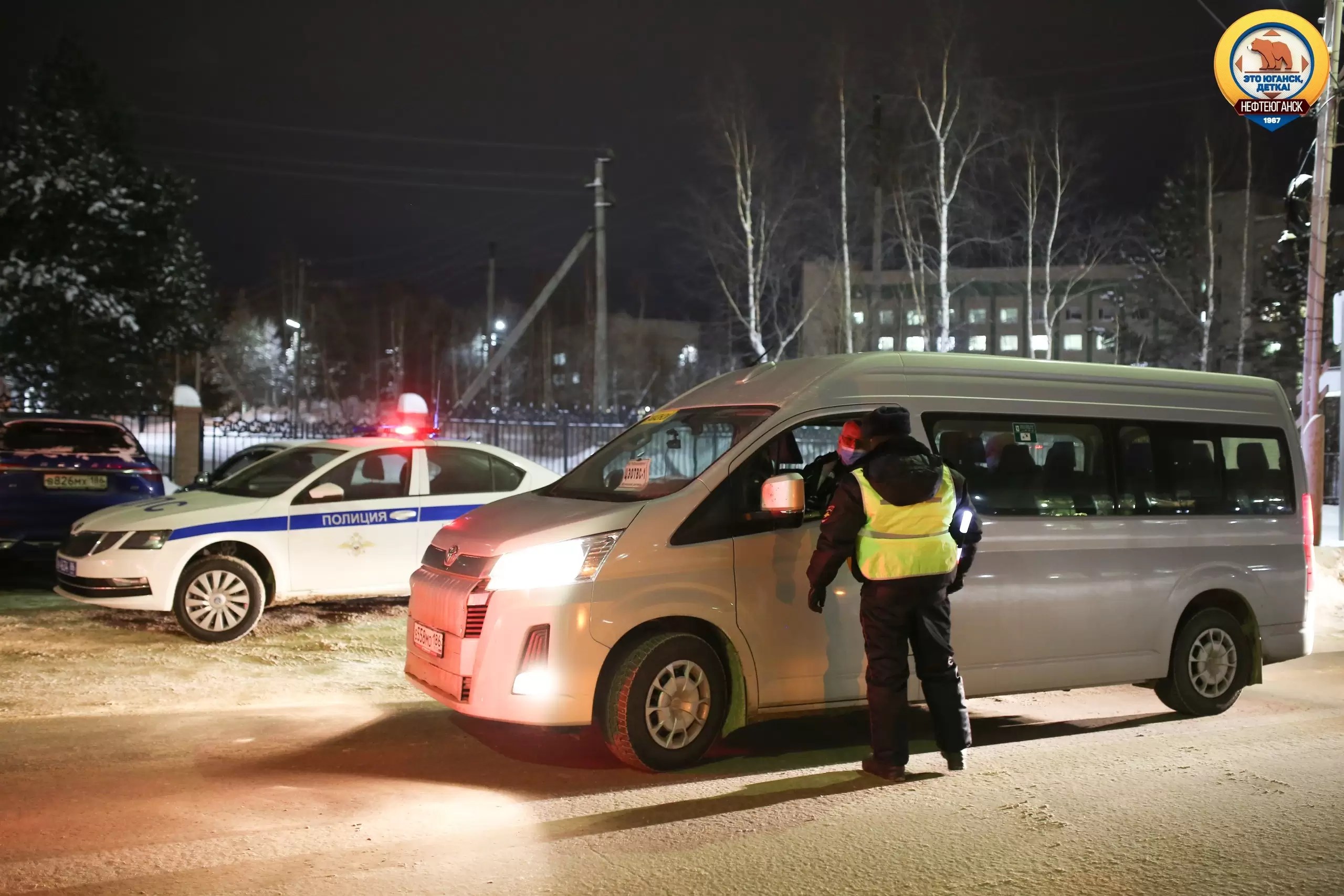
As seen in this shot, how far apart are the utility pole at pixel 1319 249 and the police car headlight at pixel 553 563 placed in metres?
12.1

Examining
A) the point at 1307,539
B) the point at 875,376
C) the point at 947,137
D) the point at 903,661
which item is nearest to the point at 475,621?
the point at 903,661

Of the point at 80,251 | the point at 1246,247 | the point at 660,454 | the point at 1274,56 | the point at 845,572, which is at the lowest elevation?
the point at 845,572

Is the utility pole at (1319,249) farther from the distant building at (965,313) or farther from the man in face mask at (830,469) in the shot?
the man in face mask at (830,469)

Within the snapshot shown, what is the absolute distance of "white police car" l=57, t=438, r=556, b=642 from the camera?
9.06m

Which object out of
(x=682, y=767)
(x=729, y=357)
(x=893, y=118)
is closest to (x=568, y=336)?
(x=729, y=357)

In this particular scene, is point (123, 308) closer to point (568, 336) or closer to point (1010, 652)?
point (1010, 652)

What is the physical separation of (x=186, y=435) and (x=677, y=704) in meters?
17.1

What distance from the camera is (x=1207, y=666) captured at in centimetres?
761

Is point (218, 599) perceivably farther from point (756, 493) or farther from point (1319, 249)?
point (1319, 249)

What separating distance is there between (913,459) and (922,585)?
614mm

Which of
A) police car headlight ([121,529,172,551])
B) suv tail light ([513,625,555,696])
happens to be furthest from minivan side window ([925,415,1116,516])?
police car headlight ([121,529,172,551])

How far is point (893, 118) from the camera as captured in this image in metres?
29.4

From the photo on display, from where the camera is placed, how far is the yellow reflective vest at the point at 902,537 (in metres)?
5.66

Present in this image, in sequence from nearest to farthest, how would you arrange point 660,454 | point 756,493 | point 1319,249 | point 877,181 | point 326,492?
point 756,493 < point 660,454 < point 326,492 < point 1319,249 < point 877,181
